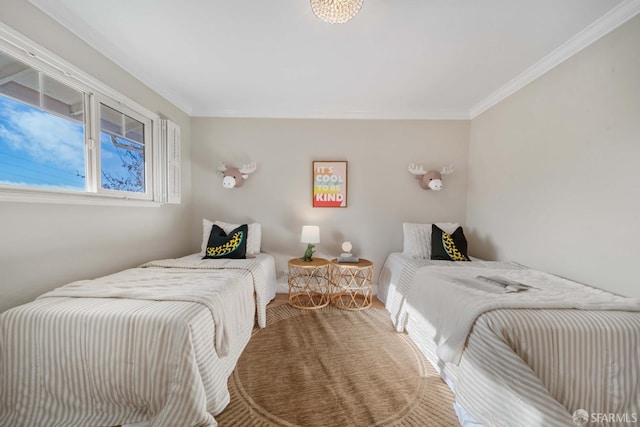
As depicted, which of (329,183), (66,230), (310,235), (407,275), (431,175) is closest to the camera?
(66,230)

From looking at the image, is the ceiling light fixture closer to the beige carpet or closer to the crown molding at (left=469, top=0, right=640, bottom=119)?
the crown molding at (left=469, top=0, right=640, bottom=119)

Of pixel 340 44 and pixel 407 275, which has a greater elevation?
pixel 340 44

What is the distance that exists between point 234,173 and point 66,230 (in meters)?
1.62

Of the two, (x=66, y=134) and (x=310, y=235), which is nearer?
(x=66, y=134)

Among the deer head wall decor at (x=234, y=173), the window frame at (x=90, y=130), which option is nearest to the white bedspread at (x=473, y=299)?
the deer head wall decor at (x=234, y=173)

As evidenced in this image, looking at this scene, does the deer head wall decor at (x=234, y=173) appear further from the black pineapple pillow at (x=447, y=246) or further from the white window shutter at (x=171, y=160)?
the black pineapple pillow at (x=447, y=246)

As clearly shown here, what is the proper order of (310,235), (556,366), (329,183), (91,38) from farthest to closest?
(329,183), (310,235), (91,38), (556,366)

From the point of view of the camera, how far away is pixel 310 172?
3.02 metres

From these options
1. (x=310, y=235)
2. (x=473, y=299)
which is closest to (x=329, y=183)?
(x=310, y=235)

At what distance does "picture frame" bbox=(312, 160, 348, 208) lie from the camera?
2.99 metres

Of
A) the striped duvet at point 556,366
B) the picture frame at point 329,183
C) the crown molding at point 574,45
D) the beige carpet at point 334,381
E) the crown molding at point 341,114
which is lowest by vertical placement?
the beige carpet at point 334,381

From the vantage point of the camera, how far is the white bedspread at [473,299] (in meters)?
1.23

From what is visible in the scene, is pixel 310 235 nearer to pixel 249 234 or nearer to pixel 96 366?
pixel 249 234

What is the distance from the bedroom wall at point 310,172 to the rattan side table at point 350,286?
32cm
